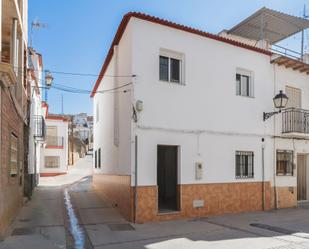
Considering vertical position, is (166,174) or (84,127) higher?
(84,127)

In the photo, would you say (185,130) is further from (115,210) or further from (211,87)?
(115,210)

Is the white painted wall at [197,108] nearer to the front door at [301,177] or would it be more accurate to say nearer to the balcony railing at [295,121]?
the balcony railing at [295,121]

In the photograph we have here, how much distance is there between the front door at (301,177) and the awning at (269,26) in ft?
19.7

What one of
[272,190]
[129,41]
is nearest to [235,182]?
[272,190]

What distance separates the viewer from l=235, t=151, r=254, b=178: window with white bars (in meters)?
13.3

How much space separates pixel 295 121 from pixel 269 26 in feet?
17.1

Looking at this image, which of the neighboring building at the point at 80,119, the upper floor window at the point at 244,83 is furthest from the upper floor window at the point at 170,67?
the neighboring building at the point at 80,119

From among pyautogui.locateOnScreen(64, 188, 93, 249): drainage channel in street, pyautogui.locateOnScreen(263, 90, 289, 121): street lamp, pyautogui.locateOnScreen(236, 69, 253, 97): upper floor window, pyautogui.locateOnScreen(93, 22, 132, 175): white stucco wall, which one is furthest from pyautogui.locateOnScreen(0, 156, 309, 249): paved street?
pyautogui.locateOnScreen(236, 69, 253, 97): upper floor window

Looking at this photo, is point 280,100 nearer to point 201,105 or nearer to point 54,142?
point 201,105

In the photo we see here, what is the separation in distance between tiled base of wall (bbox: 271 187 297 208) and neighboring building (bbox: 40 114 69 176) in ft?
80.7

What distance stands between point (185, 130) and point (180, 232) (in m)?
3.61

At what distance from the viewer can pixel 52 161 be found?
113ft

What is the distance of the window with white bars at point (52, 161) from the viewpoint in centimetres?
3403

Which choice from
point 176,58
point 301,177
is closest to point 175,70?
point 176,58
